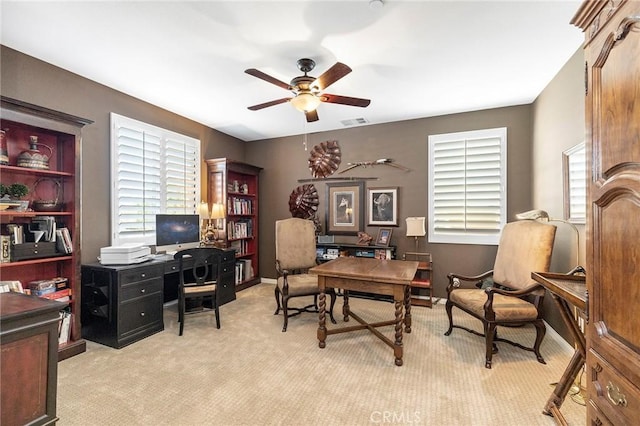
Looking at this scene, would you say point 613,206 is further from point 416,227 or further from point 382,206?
point 382,206

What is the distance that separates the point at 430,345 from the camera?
9.42 ft

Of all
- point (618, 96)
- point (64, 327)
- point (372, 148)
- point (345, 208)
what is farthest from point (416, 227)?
point (64, 327)

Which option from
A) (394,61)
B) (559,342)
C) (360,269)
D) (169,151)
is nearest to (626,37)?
(394,61)

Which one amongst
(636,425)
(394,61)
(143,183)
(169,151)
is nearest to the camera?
(636,425)

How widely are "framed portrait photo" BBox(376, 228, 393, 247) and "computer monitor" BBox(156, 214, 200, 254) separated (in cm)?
268

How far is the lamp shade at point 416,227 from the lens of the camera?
4.17 m

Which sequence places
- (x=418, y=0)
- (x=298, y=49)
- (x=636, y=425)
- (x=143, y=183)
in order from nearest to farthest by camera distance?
1. (x=636, y=425)
2. (x=418, y=0)
3. (x=298, y=49)
4. (x=143, y=183)

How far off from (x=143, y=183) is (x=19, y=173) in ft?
3.79

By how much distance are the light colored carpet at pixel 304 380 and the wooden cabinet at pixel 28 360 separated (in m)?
0.46

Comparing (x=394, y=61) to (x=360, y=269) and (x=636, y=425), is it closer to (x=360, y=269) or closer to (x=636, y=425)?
(x=360, y=269)

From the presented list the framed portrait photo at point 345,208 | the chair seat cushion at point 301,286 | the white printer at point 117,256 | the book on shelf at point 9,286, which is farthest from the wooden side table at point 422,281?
the book on shelf at point 9,286

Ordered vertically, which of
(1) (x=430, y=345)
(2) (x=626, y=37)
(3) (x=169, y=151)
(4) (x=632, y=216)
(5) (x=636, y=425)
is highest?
(3) (x=169, y=151)

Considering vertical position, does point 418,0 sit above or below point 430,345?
above

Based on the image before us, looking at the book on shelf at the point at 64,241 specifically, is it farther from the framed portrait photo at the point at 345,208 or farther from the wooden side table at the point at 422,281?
the wooden side table at the point at 422,281
